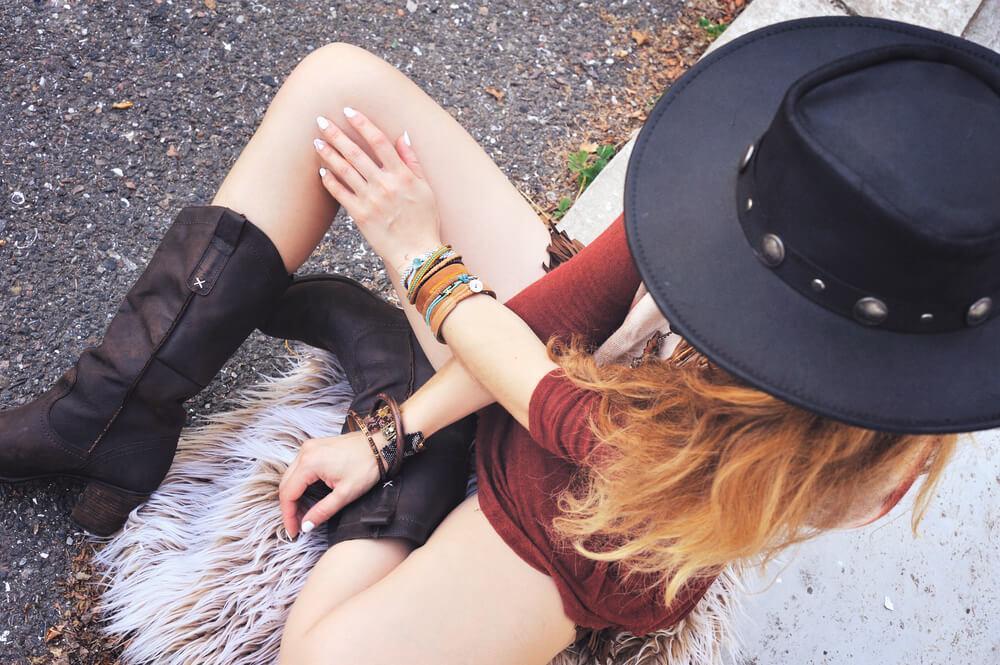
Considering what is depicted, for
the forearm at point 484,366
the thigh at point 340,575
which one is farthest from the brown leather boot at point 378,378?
the forearm at point 484,366

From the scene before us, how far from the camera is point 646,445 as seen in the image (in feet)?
3.98

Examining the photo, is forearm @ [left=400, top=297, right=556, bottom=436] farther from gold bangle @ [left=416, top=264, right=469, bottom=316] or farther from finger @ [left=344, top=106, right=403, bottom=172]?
finger @ [left=344, top=106, right=403, bottom=172]

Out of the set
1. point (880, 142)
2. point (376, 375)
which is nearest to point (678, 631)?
point (376, 375)

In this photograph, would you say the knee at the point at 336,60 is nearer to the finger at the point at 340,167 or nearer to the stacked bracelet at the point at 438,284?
the finger at the point at 340,167

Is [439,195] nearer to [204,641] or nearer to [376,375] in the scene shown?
[376,375]

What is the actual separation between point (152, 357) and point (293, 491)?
1.31 feet

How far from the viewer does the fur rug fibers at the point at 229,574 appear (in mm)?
1644

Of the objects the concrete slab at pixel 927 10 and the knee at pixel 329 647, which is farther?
the concrete slab at pixel 927 10

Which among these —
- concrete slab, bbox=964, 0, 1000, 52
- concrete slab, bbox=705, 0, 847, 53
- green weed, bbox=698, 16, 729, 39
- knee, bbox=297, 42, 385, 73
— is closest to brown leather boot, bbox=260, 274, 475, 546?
knee, bbox=297, 42, 385, 73

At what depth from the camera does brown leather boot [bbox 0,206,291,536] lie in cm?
157

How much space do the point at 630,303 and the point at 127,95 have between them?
5.47 ft

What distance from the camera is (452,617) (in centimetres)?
139

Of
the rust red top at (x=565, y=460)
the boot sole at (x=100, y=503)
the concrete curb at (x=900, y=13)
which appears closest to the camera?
the rust red top at (x=565, y=460)

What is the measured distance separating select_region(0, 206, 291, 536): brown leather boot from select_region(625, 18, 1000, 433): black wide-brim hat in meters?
0.88
